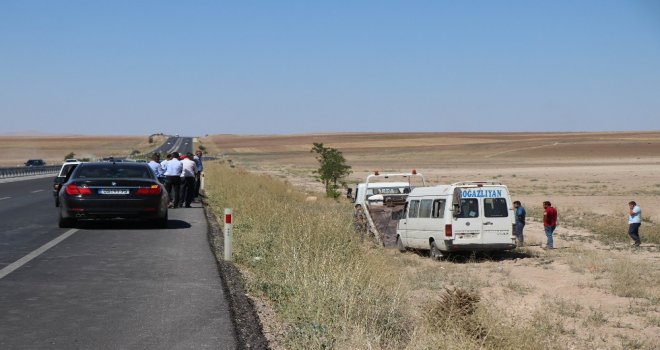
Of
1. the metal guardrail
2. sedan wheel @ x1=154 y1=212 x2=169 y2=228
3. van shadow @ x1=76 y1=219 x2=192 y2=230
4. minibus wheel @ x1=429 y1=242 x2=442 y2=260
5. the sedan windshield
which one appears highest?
the sedan windshield

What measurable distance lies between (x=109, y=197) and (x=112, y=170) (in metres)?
1.18

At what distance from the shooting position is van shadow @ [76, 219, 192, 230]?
18094mm

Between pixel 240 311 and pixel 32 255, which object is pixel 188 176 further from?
pixel 240 311

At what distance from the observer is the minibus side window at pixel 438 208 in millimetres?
19156

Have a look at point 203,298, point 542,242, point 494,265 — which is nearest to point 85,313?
point 203,298

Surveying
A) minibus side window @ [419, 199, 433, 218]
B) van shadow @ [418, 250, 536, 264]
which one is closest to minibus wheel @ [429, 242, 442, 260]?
van shadow @ [418, 250, 536, 264]

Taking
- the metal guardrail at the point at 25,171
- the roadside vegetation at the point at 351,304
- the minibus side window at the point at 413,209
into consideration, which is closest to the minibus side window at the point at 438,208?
the minibus side window at the point at 413,209

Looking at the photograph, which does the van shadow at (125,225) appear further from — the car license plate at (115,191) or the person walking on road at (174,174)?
the person walking on road at (174,174)

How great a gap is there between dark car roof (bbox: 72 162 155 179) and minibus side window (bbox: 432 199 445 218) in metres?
6.26

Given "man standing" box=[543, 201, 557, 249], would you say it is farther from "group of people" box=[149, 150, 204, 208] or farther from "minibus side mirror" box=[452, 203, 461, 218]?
"group of people" box=[149, 150, 204, 208]

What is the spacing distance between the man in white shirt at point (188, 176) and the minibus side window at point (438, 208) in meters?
7.45

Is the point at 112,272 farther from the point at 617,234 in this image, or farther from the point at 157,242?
the point at 617,234

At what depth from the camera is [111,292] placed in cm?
986

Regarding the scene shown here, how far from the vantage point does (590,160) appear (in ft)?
313
